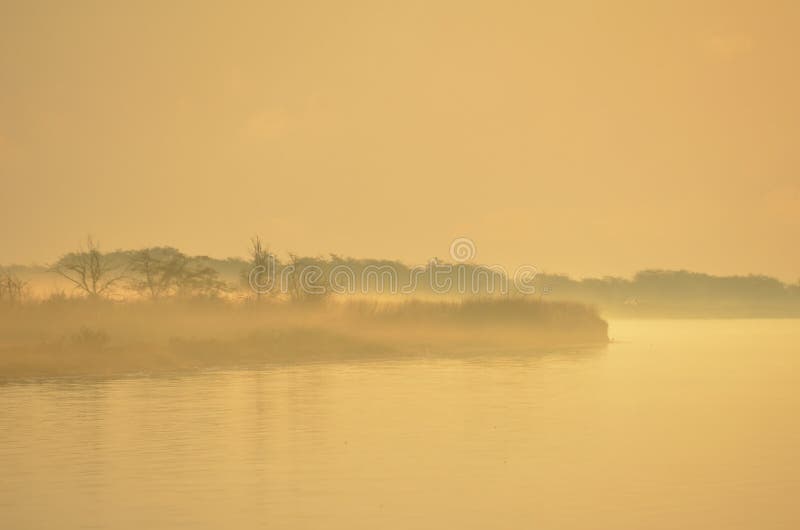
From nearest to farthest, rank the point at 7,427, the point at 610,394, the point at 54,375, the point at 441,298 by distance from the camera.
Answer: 1. the point at 7,427
2. the point at 610,394
3. the point at 54,375
4. the point at 441,298

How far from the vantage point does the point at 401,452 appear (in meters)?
18.8

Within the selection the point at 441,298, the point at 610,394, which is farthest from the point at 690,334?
the point at 610,394

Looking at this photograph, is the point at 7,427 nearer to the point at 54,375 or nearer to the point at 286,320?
the point at 54,375

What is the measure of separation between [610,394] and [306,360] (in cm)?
1489

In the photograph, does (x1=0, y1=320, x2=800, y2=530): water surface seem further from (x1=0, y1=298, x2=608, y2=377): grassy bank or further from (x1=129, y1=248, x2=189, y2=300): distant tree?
(x1=129, y1=248, x2=189, y2=300): distant tree

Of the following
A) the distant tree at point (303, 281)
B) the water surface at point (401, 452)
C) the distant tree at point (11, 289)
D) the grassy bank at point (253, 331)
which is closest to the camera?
the water surface at point (401, 452)

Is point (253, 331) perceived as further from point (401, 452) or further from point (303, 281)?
point (401, 452)

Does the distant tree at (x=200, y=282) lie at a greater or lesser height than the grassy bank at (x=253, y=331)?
greater

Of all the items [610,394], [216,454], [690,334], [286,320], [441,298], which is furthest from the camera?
[690,334]

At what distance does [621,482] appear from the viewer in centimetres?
1608

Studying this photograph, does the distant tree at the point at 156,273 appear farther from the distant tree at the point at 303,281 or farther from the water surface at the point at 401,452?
the water surface at the point at 401,452

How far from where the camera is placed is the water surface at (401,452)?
1399 cm

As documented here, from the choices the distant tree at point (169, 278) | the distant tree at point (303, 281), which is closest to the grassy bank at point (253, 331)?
the distant tree at point (303, 281)

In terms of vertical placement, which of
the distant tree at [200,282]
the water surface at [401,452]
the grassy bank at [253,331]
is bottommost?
the water surface at [401,452]
